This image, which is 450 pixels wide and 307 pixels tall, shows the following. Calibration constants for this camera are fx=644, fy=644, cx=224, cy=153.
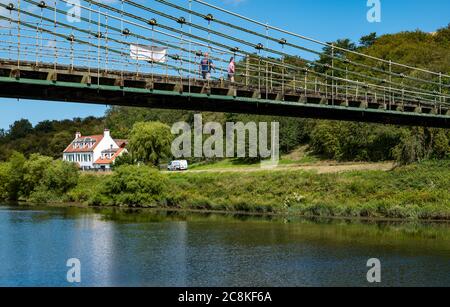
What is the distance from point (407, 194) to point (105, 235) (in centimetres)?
2434

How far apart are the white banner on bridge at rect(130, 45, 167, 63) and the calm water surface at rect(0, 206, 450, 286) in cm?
945

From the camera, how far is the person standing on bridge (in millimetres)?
32375

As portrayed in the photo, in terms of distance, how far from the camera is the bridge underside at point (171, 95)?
90.3 feet

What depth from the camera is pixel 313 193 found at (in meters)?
55.5

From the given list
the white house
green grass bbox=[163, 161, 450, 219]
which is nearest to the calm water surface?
green grass bbox=[163, 161, 450, 219]

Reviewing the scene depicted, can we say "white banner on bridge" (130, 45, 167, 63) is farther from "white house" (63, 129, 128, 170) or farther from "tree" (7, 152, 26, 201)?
"white house" (63, 129, 128, 170)

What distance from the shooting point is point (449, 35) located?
9856 centimetres

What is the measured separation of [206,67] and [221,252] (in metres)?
9.50

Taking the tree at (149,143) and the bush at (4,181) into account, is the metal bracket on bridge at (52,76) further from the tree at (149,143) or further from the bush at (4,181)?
the bush at (4,181)

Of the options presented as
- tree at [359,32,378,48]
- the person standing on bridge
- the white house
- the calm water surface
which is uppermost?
tree at [359,32,378,48]

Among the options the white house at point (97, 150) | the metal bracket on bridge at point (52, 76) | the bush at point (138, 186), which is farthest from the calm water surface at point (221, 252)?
the white house at point (97, 150)

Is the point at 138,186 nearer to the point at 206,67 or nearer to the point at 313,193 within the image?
the point at 313,193

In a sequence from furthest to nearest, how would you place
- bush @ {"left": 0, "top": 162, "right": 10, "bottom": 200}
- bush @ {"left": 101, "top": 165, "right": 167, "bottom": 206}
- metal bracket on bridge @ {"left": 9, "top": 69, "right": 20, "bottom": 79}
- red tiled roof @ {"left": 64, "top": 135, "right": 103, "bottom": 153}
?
red tiled roof @ {"left": 64, "top": 135, "right": 103, "bottom": 153}, bush @ {"left": 0, "top": 162, "right": 10, "bottom": 200}, bush @ {"left": 101, "top": 165, "right": 167, "bottom": 206}, metal bracket on bridge @ {"left": 9, "top": 69, "right": 20, "bottom": 79}

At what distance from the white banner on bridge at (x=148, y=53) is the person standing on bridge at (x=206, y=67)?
204 cm
